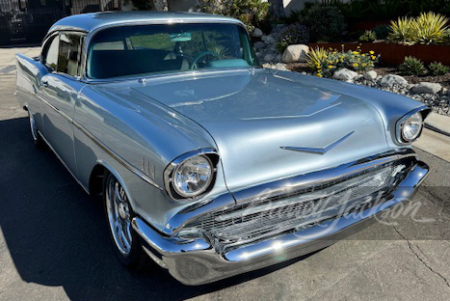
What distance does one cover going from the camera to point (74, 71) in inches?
132

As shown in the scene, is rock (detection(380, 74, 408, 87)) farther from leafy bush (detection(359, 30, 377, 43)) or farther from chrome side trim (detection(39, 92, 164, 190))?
chrome side trim (detection(39, 92, 164, 190))

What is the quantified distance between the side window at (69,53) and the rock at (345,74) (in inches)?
193

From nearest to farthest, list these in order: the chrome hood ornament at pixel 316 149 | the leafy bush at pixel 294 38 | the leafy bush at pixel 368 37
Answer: the chrome hood ornament at pixel 316 149
the leafy bush at pixel 368 37
the leafy bush at pixel 294 38

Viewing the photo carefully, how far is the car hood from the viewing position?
2.19 meters

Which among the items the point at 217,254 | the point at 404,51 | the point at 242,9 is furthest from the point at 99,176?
the point at 242,9

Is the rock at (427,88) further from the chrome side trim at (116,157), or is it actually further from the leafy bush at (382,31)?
the chrome side trim at (116,157)

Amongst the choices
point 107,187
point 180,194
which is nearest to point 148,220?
point 180,194

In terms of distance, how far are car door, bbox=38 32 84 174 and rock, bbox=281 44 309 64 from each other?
622 centimetres

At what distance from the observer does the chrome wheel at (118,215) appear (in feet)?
8.66

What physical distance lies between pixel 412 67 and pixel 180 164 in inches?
249

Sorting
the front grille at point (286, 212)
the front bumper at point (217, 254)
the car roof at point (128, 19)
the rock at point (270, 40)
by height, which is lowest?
the rock at point (270, 40)

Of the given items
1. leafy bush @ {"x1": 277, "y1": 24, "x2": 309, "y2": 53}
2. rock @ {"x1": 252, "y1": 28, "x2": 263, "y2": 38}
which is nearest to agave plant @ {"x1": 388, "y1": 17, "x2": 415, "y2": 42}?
leafy bush @ {"x1": 277, "y1": 24, "x2": 309, "y2": 53}

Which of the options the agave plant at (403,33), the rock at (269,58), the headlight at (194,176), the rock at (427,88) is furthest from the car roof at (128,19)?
the rock at (269,58)

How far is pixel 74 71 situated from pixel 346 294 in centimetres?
248
